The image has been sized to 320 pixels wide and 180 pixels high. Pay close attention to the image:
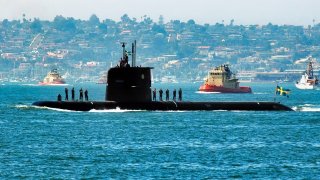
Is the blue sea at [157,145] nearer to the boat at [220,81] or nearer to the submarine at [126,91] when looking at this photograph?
the submarine at [126,91]

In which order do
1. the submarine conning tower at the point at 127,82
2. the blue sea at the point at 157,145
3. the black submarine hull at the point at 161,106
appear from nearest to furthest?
the blue sea at the point at 157,145
the submarine conning tower at the point at 127,82
the black submarine hull at the point at 161,106

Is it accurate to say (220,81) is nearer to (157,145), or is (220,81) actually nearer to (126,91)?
(126,91)

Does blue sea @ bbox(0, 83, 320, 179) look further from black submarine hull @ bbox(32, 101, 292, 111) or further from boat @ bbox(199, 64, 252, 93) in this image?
boat @ bbox(199, 64, 252, 93)

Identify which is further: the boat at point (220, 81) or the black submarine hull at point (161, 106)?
the boat at point (220, 81)

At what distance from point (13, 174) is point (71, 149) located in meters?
8.20

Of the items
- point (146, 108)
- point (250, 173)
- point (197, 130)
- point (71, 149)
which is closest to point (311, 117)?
point (146, 108)

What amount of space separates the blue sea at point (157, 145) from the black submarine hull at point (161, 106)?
0.45m

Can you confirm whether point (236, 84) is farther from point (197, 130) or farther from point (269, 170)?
point (269, 170)

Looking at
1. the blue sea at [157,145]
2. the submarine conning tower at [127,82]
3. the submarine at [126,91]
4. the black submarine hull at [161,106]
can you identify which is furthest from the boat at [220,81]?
the submarine conning tower at [127,82]

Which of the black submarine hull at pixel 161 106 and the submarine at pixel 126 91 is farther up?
the submarine at pixel 126 91

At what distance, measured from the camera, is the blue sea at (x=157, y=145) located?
132 feet

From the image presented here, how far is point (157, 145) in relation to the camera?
4938 cm

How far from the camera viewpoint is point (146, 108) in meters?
70.9

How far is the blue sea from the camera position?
4034cm
